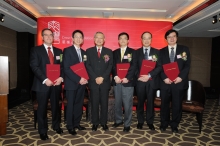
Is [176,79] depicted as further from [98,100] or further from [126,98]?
[98,100]

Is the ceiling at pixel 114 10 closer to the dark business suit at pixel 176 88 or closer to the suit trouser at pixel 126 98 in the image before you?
the dark business suit at pixel 176 88

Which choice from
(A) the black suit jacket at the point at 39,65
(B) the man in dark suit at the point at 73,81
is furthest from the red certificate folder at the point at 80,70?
(A) the black suit jacket at the point at 39,65

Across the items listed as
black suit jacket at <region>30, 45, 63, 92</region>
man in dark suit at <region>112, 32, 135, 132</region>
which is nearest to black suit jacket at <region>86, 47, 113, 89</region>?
man in dark suit at <region>112, 32, 135, 132</region>

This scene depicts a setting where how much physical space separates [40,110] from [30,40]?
5.52 m

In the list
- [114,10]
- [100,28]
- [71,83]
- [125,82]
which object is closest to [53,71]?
[71,83]

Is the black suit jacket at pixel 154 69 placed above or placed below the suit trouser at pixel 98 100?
above

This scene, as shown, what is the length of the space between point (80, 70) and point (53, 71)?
1.51 feet

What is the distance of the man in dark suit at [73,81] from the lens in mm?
3223

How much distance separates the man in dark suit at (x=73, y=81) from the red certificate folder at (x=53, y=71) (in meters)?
0.15

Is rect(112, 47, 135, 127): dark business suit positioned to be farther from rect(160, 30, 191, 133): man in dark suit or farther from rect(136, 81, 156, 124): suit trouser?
rect(160, 30, 191, 133): man in dark suit

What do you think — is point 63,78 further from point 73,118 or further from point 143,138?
point 143,138

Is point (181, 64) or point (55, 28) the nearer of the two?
point (181, 64)

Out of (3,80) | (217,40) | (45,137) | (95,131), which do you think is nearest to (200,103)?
(95,131)

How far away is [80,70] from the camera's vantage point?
10.4 ft
